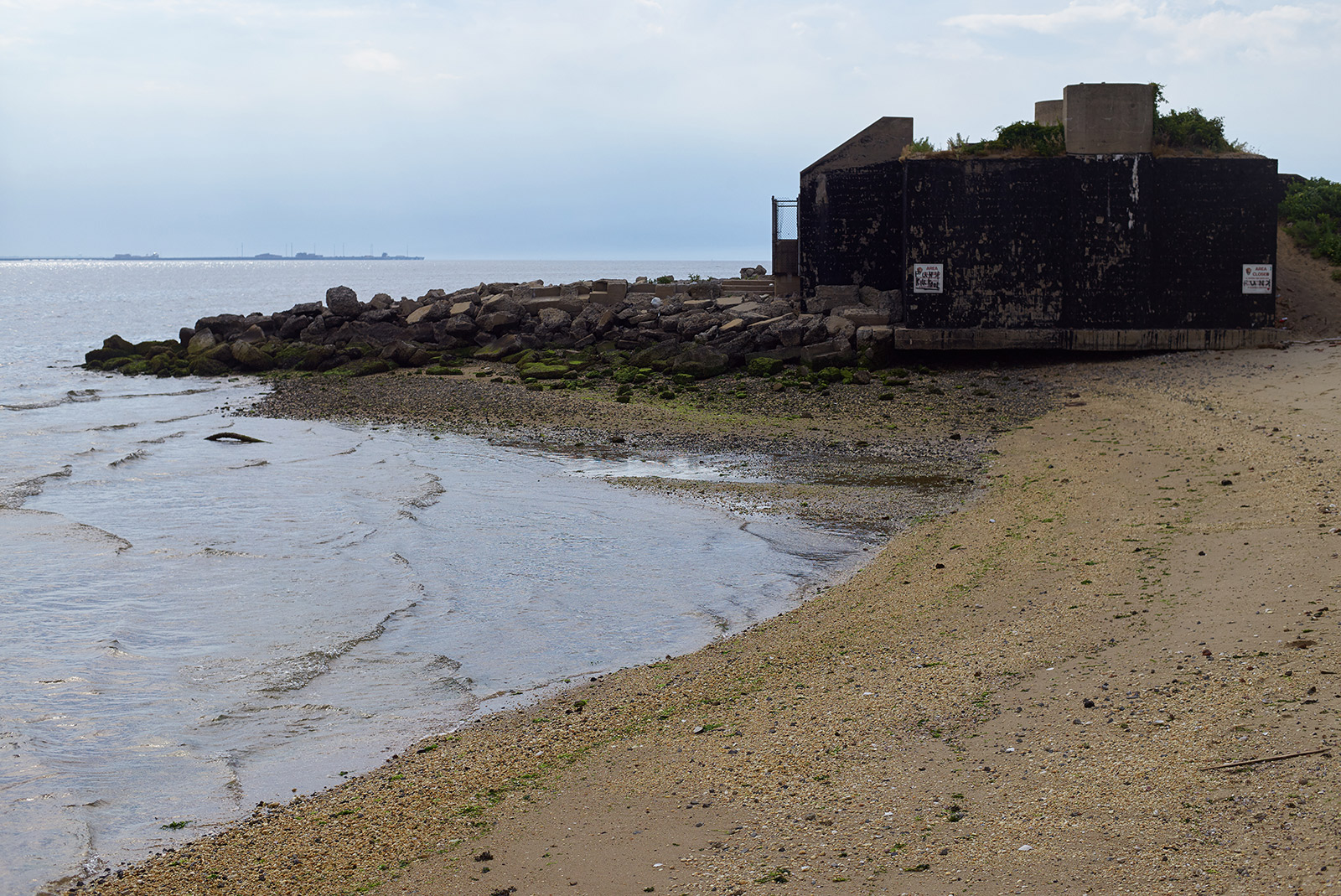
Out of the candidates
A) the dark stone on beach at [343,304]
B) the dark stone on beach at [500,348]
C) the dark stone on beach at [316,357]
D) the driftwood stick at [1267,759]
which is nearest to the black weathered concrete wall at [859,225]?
the dark stone on beach at [500,348]

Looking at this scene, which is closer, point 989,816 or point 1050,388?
point 989,816

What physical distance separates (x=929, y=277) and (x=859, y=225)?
8.30 ft

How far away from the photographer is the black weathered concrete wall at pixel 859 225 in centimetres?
2270

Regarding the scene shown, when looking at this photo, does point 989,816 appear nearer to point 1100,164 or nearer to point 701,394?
point 701,394

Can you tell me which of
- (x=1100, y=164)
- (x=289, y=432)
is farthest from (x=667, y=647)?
(x=1100, y=164)

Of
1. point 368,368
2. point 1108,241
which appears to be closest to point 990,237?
point 1108,241

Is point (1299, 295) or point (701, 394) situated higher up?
point (1299, 295)

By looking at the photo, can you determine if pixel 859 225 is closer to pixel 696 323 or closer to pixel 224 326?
pixel 696 323

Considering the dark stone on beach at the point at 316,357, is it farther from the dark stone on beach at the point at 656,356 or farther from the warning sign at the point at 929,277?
the warning sign at the point at 929,277

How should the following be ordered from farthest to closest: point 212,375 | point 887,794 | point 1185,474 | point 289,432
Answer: point 212,375, point 289,432, point 1185,474, point 887,794

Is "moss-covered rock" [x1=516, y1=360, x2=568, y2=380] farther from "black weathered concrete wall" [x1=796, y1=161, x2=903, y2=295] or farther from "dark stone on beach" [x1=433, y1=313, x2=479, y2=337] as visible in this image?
"black weathered concrete wall" [x1=796, y1=161, x2=903, y2=295]

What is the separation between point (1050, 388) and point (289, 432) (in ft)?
45.4

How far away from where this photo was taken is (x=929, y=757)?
507cm

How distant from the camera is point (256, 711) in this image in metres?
7.15
